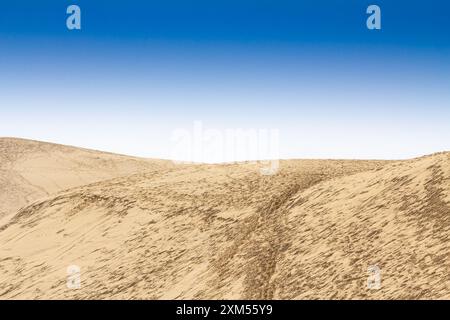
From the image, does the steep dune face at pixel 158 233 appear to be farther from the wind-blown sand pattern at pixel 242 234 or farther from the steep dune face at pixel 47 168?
the steep dune face at pixel 47 168

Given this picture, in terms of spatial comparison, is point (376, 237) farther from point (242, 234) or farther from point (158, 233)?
point (158, 233)

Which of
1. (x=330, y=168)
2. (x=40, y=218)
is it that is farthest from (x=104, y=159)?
(x=330, y=168)

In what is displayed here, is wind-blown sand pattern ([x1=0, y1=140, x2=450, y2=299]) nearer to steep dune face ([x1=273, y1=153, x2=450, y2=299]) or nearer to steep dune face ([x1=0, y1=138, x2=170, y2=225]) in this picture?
steep dune face ([x1=273, y1=153, x2=450, y2=299])

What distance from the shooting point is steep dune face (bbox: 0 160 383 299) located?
1912cm

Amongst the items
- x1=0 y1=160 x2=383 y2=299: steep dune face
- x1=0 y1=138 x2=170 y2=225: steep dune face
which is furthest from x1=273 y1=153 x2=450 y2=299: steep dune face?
x1=0 y1=138 x2=170 y2=225: steep dune face

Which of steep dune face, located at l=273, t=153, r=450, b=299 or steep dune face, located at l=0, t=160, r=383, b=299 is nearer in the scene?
steep dune face, located at l=273, t=153, r=450, b=299

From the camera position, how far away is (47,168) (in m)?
82.4

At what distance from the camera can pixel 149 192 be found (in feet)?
91.7

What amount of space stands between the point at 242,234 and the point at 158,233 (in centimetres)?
435

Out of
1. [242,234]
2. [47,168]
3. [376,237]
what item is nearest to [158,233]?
[242,234]

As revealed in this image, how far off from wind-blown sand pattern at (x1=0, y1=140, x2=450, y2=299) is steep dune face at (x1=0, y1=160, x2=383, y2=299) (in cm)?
7

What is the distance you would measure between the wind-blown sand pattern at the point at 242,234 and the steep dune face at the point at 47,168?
3650cm
